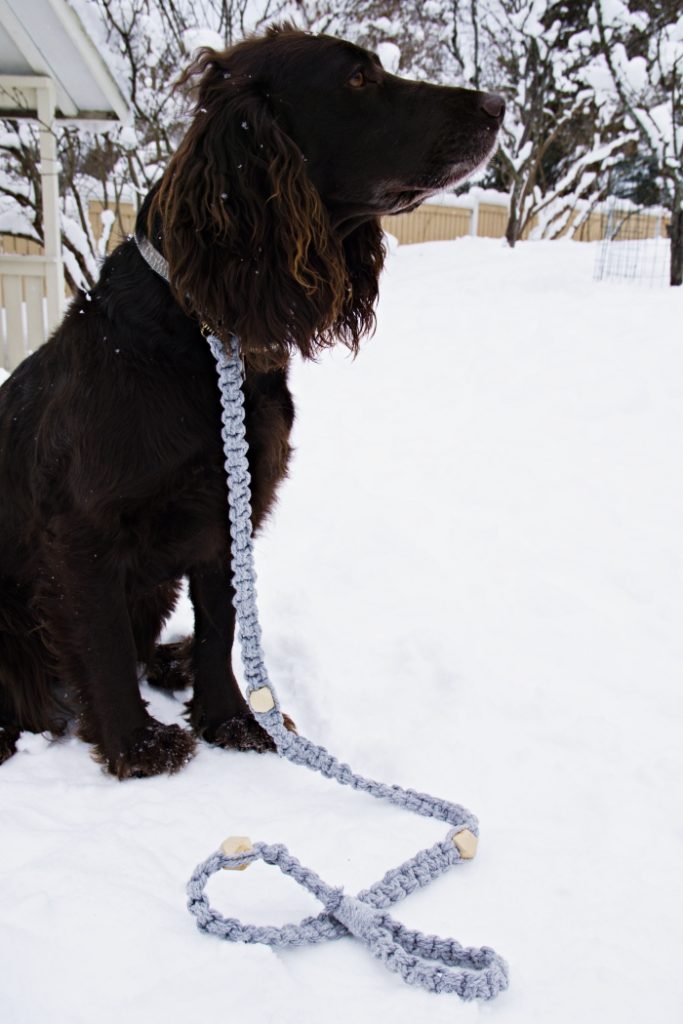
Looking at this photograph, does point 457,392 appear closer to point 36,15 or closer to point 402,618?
Result: point 402,618

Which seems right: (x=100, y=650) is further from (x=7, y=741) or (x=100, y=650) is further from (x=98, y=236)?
(x=98, y=236)

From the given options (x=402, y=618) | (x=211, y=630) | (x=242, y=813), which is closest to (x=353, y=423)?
(x=402, y=618)

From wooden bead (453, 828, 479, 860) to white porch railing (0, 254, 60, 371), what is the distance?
16.7ft

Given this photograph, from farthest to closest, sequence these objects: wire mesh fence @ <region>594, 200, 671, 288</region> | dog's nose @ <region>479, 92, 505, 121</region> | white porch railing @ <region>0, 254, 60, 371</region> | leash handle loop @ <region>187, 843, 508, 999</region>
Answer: wire mesh fence @ <region>594, 200, 671, 288</region>, white porch railing @ <region>0, 254, 60, 371</region>, dog's nose @ <region>479, 92, 505, 121</region>, leash handle loop @ <region>187, 843, 508, 999</region>

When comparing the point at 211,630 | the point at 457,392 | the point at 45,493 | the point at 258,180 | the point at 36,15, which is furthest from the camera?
the point at 457,392

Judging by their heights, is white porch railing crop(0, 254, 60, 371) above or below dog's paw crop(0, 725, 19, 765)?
above

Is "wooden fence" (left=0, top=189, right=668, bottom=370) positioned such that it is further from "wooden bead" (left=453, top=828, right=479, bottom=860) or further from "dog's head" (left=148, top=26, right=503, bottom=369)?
"wooden bead" (left=453, top=828, right=479, bottom=860)

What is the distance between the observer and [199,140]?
1.67 m

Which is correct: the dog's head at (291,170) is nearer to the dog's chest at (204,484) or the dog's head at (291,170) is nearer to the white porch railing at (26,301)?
the dog's chest at (204,484)

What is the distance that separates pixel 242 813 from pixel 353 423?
345 cm

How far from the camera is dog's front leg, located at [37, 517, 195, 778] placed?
1.77 meters

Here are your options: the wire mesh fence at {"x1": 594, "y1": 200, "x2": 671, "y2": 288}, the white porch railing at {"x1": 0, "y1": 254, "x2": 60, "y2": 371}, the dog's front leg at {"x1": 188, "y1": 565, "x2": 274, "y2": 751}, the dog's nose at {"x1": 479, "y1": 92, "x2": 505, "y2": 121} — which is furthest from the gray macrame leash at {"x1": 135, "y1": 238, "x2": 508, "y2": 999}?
the wire mesh fence at {"x1": 594, "y1": 200, "x2": 671, "y2": 288}

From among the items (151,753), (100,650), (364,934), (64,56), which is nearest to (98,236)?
(64,56)

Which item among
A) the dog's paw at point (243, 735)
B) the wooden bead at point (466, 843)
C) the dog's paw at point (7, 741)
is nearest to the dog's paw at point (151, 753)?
the dog's paw at point (243, 735)
